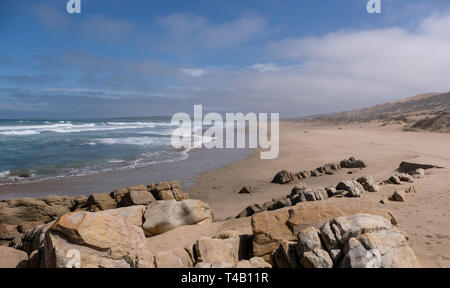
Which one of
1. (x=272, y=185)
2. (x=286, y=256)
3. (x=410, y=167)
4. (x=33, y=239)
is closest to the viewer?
(x=286, y=256)

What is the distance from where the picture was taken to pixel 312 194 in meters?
9.88

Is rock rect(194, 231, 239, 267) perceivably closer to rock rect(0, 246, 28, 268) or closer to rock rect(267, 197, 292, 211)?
rock rect(0, 246, 28, 268)

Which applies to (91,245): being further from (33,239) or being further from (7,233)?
(7,233)

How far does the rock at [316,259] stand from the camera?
14.6ft

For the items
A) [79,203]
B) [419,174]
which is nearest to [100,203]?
[79,203]

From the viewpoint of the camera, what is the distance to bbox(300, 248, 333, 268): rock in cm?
444

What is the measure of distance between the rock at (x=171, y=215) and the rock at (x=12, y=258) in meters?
2.57

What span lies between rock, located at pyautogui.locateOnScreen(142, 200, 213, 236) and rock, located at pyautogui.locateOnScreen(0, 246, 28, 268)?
257 centimetres

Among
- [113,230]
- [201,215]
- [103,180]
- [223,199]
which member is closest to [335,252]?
[113,230]

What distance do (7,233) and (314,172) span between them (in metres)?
12.4

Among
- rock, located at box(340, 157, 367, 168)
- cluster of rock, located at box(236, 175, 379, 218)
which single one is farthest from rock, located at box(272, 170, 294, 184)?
rock, located at box(340, 157, 367, 168)

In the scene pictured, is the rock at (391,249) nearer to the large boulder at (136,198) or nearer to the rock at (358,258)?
the rock at (358,258)

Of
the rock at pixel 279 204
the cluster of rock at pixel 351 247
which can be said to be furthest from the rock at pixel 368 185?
the cluster of rock at pixel 351 247

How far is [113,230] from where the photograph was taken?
16.3ft
